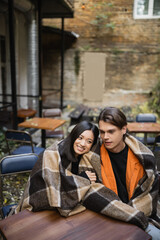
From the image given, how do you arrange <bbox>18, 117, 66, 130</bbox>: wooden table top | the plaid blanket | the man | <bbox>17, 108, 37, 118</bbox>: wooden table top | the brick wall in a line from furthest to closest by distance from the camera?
the brick wall → <bbox>17, 108, 37, 118</bbox>: wooden table top → <bbox>18, 117, 66, 130</bbox>: wooden table top → the man → the plaid blanket

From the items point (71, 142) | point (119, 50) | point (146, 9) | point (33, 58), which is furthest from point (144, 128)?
point (146, 9)

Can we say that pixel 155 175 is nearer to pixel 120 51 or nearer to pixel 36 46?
pixel 36 46

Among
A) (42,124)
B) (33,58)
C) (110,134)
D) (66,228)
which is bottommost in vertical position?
(66,228)

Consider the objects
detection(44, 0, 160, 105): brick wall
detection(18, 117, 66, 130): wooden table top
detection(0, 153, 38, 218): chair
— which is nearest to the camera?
detection(0, 153, 38, 218): chair

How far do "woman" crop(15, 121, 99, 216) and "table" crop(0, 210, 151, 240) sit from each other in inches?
3.1

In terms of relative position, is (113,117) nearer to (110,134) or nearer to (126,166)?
(110,134)

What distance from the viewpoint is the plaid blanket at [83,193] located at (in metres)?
1.68

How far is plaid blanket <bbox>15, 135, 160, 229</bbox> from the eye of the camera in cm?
168

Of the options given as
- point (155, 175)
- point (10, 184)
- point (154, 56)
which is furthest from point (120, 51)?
point (155, 175)

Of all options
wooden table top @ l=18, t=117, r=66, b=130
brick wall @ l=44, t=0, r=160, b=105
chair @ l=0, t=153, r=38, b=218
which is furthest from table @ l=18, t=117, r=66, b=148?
brick wall @ l=44, t=0, r=160, b=105

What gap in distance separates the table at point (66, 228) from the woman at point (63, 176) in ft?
0.26

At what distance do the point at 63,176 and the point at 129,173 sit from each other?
24.3 inches

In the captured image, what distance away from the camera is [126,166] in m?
2.04

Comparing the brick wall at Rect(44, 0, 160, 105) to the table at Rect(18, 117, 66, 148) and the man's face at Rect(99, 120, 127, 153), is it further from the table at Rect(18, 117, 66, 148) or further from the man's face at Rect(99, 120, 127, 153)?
the man's face at Rect(99, 120, 127, 153)
